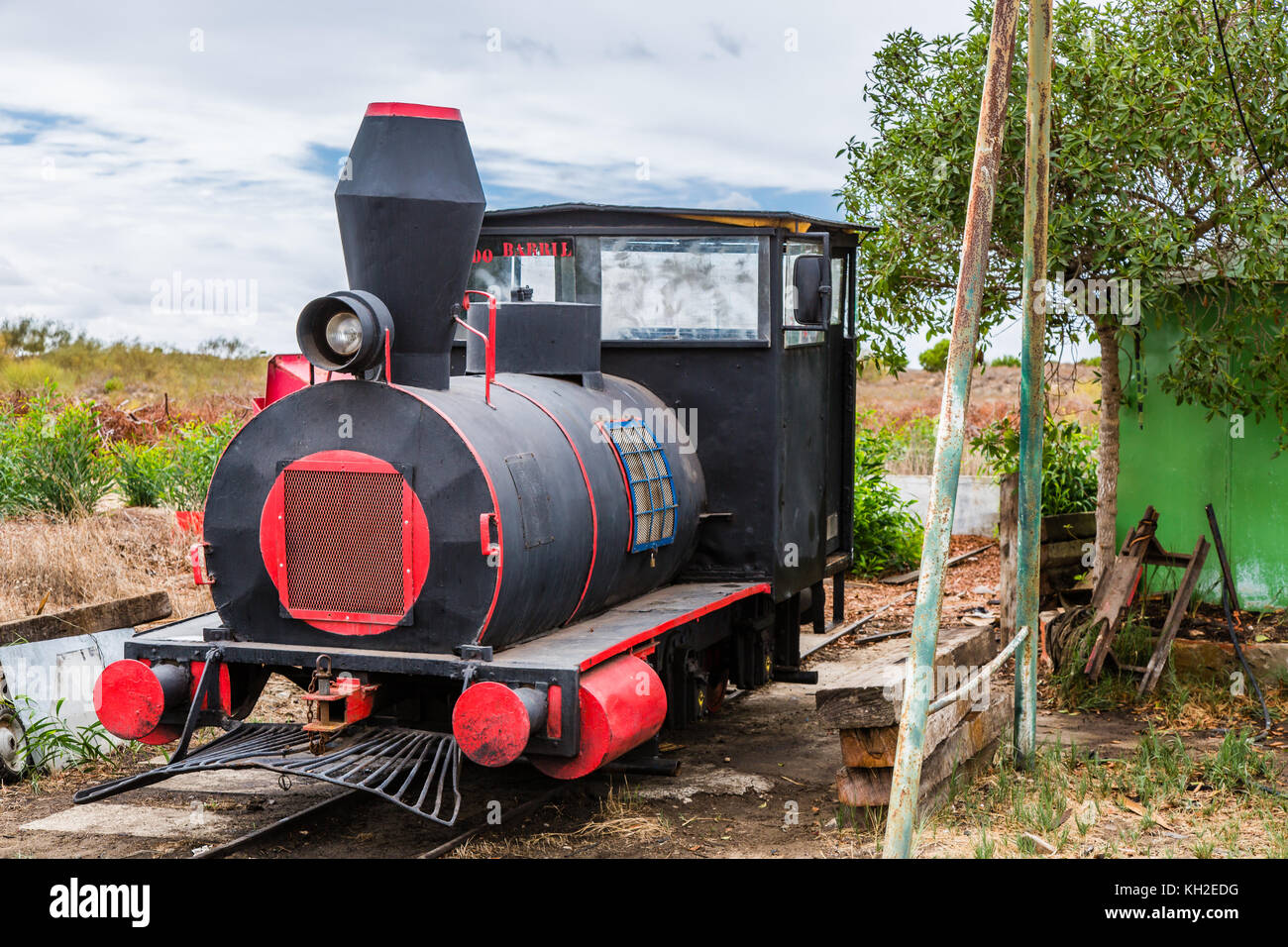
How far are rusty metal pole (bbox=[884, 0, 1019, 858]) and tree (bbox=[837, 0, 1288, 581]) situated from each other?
9.46 feet

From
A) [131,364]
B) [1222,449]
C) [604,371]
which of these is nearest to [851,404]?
[604,371]

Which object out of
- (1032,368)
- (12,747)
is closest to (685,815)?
(1032,368)

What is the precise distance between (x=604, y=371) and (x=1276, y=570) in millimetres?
5124

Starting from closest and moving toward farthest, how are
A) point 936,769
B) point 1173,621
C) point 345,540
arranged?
point 345,540 → point 936,769 → point 1173,621

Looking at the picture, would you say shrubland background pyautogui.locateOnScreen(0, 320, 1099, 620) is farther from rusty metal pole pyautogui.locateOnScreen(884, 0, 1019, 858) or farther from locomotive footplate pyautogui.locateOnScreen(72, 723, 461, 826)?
rusty metal pole pyautogui.locateOnScreen(884, 0, 1019, 858)

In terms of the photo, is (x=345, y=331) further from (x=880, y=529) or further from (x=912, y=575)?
(x=880, y=529)

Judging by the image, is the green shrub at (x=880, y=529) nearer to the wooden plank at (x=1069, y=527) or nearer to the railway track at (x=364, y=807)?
the wooden plank at (x=1069, y=527)

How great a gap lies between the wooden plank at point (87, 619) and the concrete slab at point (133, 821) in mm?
1391

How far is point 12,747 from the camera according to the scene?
23.1 ft

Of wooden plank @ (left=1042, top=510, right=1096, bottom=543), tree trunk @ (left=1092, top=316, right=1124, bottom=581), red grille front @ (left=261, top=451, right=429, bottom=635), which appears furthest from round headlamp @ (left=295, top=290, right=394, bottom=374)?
wooden plank @ (left=1042, top=510, right=1096, bottom=543)

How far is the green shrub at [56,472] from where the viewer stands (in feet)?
40.9

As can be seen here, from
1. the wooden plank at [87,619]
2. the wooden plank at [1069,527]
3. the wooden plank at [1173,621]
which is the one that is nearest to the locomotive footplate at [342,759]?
the wooden plank at [87,619]

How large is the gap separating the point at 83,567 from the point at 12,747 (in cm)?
342
